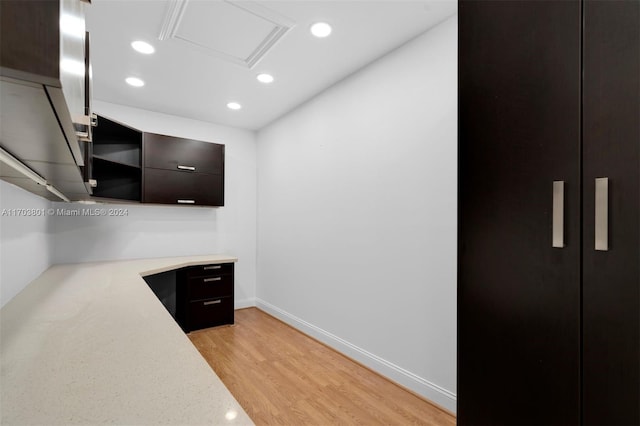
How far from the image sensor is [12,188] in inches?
62.6

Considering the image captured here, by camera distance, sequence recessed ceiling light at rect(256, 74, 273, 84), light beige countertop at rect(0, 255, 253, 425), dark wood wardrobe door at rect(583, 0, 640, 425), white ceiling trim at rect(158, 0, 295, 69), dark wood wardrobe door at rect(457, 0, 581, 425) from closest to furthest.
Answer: light beige countertop at rect(0, 255, 253, 425)
dark wood wardrobe door at rect(583, 0, 640, 425)
dark wood wardrobe door at rect(457, 0, 581, 425)
white ceiling trim at rect(158, 0, 295, 69)
recessed ceiling light at rect(256, 74, 273, 84)

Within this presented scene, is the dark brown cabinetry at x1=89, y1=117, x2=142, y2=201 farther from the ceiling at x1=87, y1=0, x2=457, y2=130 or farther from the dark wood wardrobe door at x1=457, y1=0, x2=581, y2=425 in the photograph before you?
the dark wood wardrobe door at x1=457, y1=0, x2=581, y2=425

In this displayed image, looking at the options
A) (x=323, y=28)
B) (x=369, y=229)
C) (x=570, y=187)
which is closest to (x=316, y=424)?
(x=369, y=229)

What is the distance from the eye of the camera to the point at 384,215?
246cm

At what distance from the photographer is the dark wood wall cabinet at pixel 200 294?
134 inches

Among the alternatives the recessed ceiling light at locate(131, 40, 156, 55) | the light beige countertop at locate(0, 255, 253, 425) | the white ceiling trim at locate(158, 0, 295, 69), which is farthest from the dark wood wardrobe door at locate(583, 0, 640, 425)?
the recessed ceiling light at locate(131, 40, 156, 55)

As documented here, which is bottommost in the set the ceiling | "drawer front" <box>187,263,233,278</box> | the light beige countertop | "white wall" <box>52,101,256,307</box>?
"drawer front" <box>187,263,233,278</box>

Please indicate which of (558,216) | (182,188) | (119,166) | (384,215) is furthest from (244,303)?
(558,216)

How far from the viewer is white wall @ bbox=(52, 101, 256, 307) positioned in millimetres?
3330

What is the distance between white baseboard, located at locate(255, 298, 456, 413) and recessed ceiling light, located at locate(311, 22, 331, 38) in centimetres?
254

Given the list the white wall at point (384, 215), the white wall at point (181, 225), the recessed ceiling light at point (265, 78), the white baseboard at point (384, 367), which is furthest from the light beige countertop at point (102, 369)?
the recessed ceiling light at point (265, 78)

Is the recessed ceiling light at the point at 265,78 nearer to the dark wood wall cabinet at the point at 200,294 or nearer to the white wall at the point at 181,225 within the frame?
the white wall at the point at 181,225

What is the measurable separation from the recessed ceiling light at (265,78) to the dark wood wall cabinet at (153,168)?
123cm

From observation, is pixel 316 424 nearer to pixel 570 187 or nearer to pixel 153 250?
pixel 570 187
